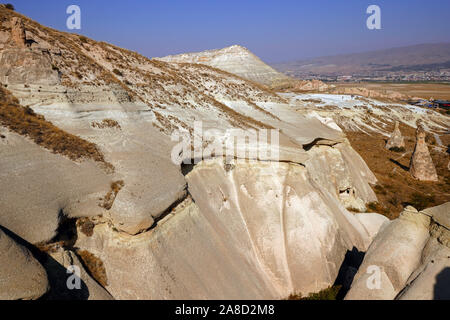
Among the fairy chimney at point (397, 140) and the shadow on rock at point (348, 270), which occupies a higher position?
the fairy chimney at point (397, 140)

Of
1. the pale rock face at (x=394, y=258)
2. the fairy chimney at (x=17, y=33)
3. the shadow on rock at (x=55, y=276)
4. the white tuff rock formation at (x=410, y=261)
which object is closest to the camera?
the shadow on rock at (x=55, y=276)

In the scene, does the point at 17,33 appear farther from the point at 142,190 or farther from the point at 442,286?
the point at 442,286

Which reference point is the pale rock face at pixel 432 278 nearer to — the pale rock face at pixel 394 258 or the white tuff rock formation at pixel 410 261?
the white tuff rock formation at pixel 410 261

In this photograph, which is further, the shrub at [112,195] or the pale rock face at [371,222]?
the pale rock face at [371,222]

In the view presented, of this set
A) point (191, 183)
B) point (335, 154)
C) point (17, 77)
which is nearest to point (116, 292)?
point (191, 183)

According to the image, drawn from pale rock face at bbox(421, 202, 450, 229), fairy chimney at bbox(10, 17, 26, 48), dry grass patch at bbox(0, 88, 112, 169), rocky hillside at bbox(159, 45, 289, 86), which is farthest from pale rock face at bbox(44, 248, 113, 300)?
rocky hillside at bbox(159, 45, 289, 86)

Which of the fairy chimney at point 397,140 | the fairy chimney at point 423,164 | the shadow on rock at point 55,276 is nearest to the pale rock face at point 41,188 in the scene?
the shadow on rock at point 55,276
